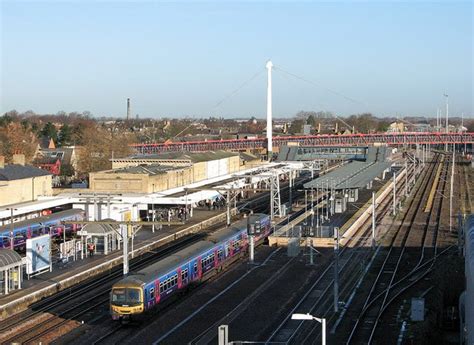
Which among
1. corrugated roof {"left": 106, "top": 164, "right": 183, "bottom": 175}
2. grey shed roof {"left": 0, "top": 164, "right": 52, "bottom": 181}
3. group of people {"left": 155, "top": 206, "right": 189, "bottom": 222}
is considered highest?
grey shed roof {"left": 0, "top": 164, "right": 52, "bottom": 181}

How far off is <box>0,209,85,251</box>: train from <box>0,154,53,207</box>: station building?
5431 millimetres

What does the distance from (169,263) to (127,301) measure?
326 centimetres

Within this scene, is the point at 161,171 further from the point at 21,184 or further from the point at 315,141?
the point at 315,141

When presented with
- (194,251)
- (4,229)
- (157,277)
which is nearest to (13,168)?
(4,229)

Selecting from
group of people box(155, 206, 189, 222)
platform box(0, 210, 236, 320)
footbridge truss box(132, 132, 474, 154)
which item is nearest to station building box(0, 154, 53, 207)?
group of people box(155, 206, 189, 222)

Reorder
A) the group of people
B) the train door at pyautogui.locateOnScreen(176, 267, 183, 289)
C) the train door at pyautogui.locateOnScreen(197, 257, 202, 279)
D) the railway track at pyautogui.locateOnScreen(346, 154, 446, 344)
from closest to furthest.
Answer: the railway track at pyautogui.locateOnScreen(346, 154, 446, 344), the train door at pyautogui.locateOnScreen(176, 267, 183, 289), the train door at pyautogui.locateOnScreen(197, 257, 202, 279), the group of people

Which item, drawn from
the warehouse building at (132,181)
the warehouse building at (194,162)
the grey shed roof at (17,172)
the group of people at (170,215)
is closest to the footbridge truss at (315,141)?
the warehouse building at (194,162)

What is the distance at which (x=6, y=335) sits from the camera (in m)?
21.3

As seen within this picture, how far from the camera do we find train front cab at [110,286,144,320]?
21531mm

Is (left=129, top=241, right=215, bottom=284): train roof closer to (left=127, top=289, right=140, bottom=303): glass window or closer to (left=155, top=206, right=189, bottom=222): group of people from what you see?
(left=127, top=289, right=140, bottom=303): glass window

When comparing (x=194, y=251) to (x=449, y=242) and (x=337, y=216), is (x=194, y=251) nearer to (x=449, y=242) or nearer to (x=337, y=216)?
(x=449, y=242)

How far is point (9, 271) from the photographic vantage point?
25.9 m

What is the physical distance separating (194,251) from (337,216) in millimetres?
20126

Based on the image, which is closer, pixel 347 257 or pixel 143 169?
pixel 347 257
